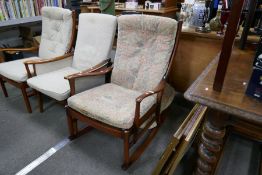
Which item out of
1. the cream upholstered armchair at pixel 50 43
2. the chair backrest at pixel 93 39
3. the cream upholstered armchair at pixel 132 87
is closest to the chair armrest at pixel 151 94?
the cream upholstered armchair at pixel 132 87

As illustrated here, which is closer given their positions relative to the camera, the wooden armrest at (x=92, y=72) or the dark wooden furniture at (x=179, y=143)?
the dark wooden furniture at (x=179, y=143)

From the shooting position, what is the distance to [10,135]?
1.78m

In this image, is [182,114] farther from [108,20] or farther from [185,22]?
[108,20]

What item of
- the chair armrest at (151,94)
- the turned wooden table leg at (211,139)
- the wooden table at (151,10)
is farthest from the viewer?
the wooden table at (151,10)

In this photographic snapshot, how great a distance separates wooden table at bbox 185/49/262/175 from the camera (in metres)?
0.72

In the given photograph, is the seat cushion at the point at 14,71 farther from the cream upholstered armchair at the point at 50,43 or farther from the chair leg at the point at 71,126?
the chair leg at the point at 71,126

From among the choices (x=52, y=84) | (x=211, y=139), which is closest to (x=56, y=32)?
(x=52, y=84)

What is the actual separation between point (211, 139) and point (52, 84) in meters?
1.41

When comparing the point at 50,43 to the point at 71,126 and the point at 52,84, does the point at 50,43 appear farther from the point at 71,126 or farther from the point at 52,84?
the point at 71,126

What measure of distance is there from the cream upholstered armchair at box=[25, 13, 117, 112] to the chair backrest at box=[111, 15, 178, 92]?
0.15 meters

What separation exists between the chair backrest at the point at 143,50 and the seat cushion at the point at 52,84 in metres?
0.46

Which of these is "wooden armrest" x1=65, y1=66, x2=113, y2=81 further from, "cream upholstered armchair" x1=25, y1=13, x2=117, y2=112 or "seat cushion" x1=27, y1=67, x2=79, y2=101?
"seat cushion" x1=27, y1=67, x2=79, y2=101

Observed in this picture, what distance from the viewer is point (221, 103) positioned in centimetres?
74

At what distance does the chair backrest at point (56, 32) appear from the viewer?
2133 millimetres
